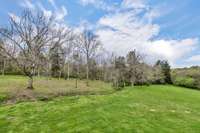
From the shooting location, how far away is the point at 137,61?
58.9m

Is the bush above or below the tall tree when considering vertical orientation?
below

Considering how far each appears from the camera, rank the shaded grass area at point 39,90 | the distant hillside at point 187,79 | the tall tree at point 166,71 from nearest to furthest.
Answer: the shaded grass area at point 39,90, the distant hillside at point 187,79, the tall tree at point 166,71

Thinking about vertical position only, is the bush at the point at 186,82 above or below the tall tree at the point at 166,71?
below

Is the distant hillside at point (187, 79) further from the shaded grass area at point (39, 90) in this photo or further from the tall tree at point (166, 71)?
the shaded grass area at point (39, 90)

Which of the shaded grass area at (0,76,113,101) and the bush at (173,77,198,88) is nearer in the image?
the shaded grass area at (0,76,113,101)

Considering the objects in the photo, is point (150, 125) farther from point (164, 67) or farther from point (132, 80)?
point (164, 67)

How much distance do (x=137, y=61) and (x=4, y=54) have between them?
4123cm

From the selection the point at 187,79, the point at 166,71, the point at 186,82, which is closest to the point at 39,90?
the point at 186,82

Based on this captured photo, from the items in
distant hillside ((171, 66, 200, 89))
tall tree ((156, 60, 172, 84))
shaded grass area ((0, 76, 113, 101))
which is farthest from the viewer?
tall tree ((156, 60, 172, 84))

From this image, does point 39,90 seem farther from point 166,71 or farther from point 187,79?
point 187,79

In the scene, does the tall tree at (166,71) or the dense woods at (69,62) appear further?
the tall tree at (166,71)

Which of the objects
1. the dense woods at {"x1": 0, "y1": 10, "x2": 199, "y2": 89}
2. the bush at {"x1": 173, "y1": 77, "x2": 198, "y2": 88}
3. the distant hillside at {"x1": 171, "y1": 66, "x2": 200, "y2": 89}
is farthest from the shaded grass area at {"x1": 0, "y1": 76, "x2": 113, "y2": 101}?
the distant hillside at {"x1": 171, "y1": 66, "x2": 200, "y2": 89}

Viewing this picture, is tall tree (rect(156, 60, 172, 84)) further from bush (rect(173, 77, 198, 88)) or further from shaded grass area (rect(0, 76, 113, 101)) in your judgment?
shaded grass area (rect(0, 76, 113, 101))

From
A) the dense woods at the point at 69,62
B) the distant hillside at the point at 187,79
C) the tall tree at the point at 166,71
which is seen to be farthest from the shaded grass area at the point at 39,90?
the distant hillside at the point at 187,79
